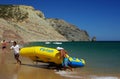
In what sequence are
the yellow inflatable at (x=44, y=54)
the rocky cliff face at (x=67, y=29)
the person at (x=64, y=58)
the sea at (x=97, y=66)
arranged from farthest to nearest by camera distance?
the rocky cliff face at (x=67, y=29) < the yellow inflatable at (x=44, y=54) < the person at (x=64, y=58) < the sea at (x=97, y=66)

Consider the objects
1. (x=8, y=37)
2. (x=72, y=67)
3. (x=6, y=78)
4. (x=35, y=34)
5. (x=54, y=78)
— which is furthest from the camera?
(x=35, y=34)

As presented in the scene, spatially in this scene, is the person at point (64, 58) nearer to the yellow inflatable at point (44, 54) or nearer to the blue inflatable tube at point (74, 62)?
the yellow inflatable at point (44, 54)

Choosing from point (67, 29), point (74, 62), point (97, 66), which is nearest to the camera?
point (74, 62)

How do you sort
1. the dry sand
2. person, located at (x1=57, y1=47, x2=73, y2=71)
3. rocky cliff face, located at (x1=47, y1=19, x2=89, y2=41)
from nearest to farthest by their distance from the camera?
the dry sand → person, located at (x1=57, y1=47, x2=73, y2=71) → rocky cliff face, located at (x1=47, y1=19, x2=89, y2=41)

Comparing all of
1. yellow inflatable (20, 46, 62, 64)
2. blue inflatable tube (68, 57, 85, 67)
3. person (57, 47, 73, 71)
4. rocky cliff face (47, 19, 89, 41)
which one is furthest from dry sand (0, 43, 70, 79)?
rocky cliff face (47, 19, 89, 41)

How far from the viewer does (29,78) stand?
43.6 ft

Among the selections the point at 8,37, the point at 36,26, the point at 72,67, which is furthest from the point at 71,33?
the point at 72,67

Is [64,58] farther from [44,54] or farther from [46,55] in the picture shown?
[44,54]

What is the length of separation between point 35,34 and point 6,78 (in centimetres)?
11324

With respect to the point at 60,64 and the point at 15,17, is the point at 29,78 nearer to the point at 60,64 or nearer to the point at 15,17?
the point at 60,64

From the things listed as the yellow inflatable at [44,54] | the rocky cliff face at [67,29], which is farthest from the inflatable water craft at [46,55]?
the rocky cliff face at [67,29]

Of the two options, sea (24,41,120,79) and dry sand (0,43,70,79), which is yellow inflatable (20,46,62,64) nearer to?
dry sand (0,43,70,79)

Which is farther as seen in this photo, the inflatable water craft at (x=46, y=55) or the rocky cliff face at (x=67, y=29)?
the rocky cliff face at (x=67, y=29)

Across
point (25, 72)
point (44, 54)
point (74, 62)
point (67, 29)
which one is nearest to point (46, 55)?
point (44, 54)
